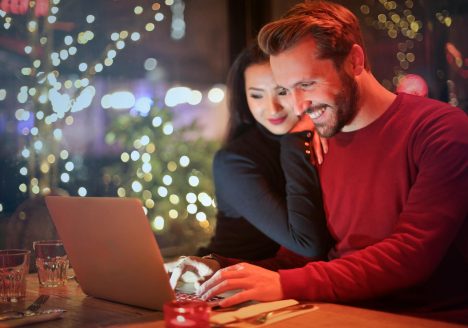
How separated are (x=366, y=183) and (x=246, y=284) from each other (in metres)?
0.64

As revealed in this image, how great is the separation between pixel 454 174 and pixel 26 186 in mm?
1659

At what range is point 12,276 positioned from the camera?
155cm

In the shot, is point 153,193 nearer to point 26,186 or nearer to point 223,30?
point 26,186

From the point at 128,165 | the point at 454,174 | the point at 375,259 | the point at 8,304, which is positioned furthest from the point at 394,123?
the point at 128,165

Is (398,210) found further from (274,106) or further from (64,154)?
(64,154)

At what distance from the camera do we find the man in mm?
1489

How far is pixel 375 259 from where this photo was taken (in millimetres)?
1525

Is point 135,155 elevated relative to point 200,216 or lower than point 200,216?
elevated

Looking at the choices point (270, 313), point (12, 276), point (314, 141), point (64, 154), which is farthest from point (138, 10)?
point (270, 313)

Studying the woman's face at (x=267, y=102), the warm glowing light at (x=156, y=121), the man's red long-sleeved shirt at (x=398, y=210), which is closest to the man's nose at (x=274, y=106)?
the woman's face at (x=267, y=102)

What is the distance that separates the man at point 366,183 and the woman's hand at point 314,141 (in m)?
0.05

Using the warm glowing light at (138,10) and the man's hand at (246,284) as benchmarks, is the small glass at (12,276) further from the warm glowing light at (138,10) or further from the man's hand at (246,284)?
the warm glowing light at (138,10)

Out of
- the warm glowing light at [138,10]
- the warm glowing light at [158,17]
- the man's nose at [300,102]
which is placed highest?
the warm glowing light at [138,10]

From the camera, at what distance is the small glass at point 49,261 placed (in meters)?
1.71
